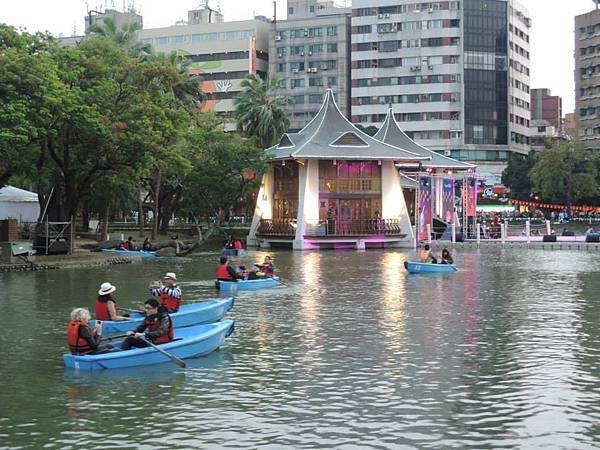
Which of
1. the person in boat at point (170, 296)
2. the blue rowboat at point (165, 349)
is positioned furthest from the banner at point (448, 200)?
the blue rowboat at point (165, 349)

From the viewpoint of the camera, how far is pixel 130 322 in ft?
60.8

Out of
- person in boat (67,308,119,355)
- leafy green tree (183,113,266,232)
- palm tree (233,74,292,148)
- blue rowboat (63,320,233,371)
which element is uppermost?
palm tree (233,74,292,148)

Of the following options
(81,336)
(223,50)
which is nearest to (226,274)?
(81,336)

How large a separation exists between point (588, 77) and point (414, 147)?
2612 inches

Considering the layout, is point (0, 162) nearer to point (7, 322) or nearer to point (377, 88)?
point (7, 322)

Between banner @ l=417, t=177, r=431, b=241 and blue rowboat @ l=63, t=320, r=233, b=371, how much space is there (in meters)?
48.7

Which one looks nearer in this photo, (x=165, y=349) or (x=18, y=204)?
(x=165, y=349)

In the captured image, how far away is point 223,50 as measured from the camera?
133125mm

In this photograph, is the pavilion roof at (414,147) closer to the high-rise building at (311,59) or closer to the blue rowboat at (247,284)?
the blue rowboat at (247,284)

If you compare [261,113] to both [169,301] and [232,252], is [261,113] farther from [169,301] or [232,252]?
[169,301]

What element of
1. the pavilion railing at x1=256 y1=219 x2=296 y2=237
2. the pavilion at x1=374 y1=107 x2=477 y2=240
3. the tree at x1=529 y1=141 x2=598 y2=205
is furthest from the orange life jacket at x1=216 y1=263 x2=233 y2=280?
the tree at x1=529 y1=141 x2=598 y2=205

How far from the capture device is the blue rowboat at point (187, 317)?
18.4m

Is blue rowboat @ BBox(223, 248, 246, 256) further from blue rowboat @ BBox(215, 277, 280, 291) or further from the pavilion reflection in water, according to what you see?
blue rowboat @ BBox(215, 277, 280, 291)

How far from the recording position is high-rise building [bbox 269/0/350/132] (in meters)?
128
